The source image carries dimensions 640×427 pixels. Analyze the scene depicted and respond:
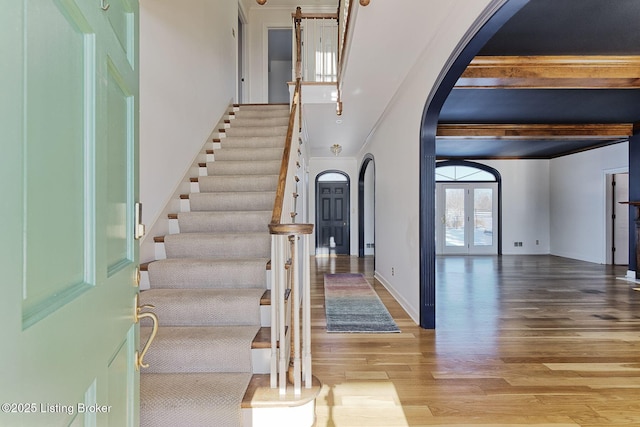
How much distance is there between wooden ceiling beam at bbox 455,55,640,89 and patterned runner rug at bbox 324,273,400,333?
279 centimetres

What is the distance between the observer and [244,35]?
767 cm

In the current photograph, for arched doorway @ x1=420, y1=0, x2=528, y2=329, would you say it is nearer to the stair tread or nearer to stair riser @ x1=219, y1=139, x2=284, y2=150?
stair riser @ x1=219, y1=139, x2=284, y2=150

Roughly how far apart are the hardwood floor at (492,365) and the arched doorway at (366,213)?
4.25 meters

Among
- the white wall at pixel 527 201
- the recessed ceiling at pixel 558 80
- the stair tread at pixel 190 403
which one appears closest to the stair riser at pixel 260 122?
the recessed ceiling at pixel 558 80

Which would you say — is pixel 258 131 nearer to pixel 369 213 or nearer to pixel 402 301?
pixel 402 301

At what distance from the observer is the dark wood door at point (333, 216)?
9.58 m

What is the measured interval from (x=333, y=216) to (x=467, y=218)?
3.91 meters

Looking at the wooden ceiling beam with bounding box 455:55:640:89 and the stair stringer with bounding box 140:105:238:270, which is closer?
the stair stringer with bounding box 140:105:238:270

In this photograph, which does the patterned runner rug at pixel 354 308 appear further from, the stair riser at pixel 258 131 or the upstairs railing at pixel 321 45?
the upstairs railing at pixel 321 45

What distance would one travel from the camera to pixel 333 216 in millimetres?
9633

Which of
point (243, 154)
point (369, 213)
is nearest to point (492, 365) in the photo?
point (243, 154)

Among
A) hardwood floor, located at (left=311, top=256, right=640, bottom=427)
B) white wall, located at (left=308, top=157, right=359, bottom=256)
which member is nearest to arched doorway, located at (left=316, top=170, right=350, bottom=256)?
white wall, located at (left=308, top=157, right=359, bottom=256)

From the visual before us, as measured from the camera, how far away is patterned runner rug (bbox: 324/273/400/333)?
3.57m

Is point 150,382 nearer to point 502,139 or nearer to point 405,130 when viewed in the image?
point 405,130
